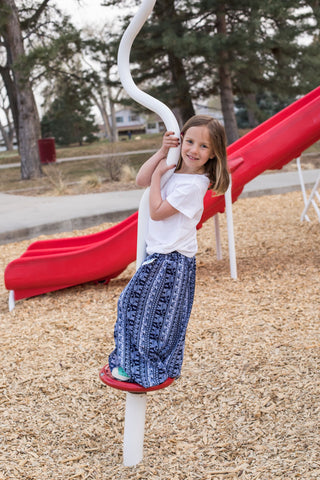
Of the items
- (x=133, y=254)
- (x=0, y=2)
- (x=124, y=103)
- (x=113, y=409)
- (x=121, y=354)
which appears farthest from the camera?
(x=124, y=103)

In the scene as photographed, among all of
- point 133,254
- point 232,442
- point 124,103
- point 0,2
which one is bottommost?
point 232,442

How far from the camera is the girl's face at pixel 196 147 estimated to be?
6.66 ft

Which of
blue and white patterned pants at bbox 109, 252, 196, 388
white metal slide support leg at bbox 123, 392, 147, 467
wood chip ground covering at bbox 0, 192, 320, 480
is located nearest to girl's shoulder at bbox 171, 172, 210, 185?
blue and white patterned pants at bbox 109, 252, 196, 388

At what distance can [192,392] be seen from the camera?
2.83 meters

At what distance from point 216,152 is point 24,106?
471 inches

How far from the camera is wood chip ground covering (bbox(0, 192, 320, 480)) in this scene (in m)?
2.28

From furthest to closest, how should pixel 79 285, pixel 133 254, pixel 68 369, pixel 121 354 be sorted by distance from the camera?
1. pixel 79 285
2. pixel 133 254
3. pixel 68 369
4. pixel 121 354

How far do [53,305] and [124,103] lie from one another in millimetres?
10071

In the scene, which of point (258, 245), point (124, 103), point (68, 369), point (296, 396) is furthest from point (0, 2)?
point (296, 396)

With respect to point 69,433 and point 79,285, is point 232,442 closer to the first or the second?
point 69,433

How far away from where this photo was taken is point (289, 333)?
3.35 m

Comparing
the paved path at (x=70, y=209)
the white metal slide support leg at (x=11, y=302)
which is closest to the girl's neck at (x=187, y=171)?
the white metal slide support leg at (x=11, y=302)

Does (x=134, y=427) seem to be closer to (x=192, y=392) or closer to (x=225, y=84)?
(x=192, y=392)

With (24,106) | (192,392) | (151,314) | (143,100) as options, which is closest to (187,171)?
(143,100)
